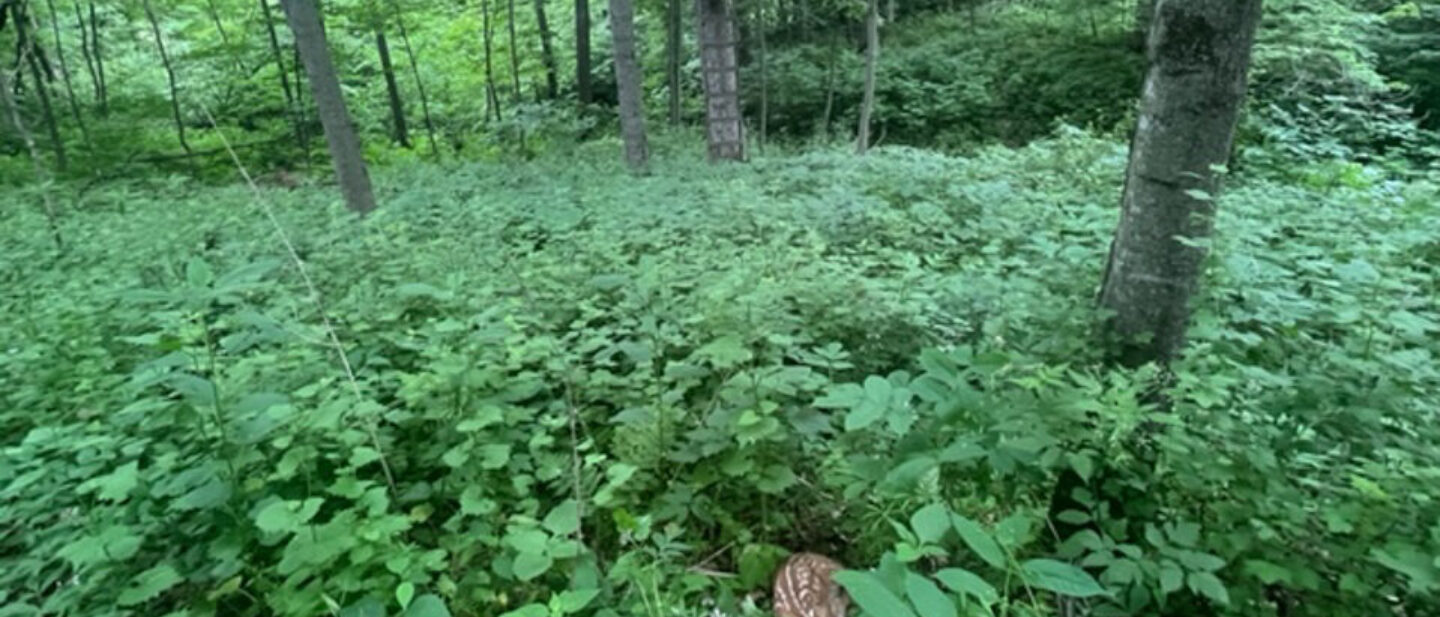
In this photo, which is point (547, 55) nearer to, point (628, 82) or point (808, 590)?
point (628, 82)

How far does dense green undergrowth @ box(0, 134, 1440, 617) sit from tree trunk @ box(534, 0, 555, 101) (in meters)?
12.1

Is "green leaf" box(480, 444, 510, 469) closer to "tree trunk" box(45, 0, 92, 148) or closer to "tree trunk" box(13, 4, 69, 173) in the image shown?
"tree trunk" box(13, 4, 69, 173)

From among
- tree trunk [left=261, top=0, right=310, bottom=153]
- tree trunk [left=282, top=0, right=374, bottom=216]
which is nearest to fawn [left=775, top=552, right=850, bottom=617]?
tree trunk [left=282, top=0, right=374, bottom=216]

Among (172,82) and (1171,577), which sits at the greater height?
(172,82)

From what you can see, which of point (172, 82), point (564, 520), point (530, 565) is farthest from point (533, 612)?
point (172, 82)

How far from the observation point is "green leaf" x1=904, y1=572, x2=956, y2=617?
3.80ft

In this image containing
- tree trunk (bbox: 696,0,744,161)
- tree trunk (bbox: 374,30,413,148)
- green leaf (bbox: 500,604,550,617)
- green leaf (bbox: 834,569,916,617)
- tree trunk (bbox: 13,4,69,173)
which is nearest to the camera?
green leaf (bbox: 834,569,916,617)

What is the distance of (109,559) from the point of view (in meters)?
1.78

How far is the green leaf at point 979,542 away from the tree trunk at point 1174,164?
1.56 meters

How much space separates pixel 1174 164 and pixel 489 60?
1378 centimetres

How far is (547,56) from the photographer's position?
14.9 m

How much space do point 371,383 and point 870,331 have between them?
6.41 ft

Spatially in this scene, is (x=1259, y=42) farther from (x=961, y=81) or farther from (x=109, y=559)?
(x=109, y=559)

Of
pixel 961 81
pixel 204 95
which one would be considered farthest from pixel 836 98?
pixel 204 95
